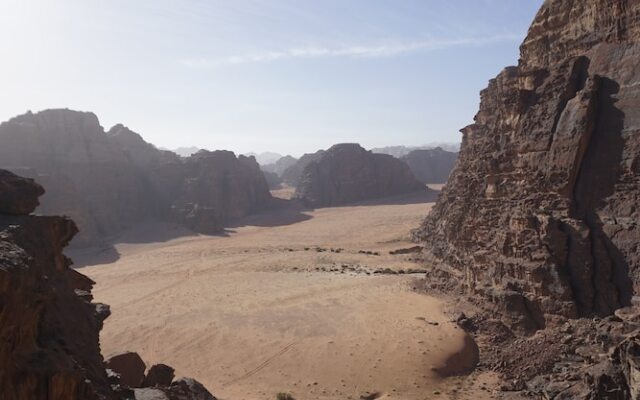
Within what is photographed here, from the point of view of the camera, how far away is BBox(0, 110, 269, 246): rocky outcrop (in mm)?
45444

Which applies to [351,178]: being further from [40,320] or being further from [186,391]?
[40,320]

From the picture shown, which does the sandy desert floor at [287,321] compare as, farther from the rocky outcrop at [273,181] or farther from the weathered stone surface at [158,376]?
the rocky outcrop at [273,181]

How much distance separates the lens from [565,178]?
614 inches

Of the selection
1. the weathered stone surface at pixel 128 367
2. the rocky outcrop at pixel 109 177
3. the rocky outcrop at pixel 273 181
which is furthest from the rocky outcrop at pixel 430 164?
the weathered stone surface at pixel 128 367

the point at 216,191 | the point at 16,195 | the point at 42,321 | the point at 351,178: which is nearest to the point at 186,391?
the point at 42,321

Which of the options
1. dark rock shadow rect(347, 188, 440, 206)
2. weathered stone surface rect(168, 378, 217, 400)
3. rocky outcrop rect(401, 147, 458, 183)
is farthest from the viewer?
rocky outcrop rect(401, 147, 458, 183)

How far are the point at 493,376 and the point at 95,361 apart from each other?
11346mm

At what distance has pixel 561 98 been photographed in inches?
667

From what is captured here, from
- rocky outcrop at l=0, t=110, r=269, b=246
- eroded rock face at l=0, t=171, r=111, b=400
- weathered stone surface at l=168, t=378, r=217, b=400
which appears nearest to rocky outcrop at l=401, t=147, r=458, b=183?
rocky outcrop at l=0, t=110, r=269, b=246

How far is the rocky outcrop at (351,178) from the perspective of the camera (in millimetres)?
71562

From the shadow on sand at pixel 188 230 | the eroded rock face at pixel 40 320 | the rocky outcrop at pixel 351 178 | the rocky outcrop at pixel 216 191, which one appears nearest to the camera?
the eroded rock face at pixel 40 320

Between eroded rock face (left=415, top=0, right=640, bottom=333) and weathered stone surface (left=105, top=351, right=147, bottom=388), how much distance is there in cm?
1163

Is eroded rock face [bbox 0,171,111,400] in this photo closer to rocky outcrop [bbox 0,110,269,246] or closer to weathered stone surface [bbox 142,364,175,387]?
weathered stone surface [bbox 142,364,175,387]

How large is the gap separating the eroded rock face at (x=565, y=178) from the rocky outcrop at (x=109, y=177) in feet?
126
